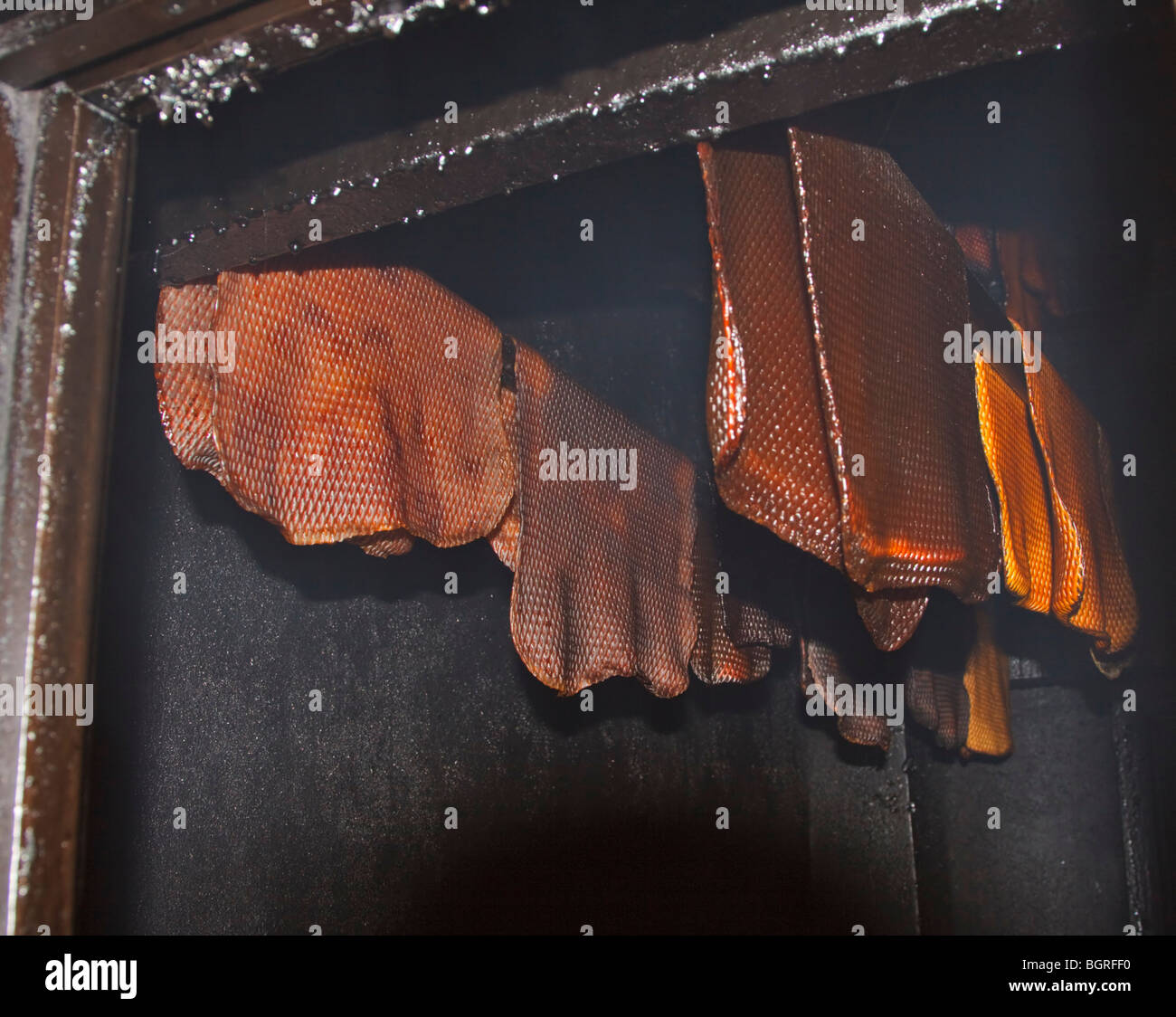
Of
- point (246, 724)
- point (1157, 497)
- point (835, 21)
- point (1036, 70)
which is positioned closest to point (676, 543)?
point (246, 724)

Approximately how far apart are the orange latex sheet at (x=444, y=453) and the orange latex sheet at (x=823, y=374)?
0.75 metres

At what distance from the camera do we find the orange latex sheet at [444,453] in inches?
76.1

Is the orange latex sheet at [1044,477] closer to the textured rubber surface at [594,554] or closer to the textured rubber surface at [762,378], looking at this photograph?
the textured rubber surface at [762,378]

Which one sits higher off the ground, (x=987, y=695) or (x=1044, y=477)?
(x=1044, y=477)

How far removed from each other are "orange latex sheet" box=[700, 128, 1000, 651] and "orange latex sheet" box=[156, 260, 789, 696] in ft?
2.46

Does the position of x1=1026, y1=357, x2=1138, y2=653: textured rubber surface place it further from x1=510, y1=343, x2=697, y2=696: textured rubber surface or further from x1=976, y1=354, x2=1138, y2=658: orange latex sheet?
x1=510, y1=343, x2=697, y2=696: textured rubber surface

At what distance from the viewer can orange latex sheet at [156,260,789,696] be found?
1.93 m

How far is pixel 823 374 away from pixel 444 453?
96 centimetres

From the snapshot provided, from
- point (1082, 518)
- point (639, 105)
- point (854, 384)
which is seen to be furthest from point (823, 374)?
point (1082, 518)

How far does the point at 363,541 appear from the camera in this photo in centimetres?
217

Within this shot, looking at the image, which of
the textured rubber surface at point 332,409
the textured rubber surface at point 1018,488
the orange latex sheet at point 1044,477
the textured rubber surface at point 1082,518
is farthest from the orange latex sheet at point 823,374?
the textured rubber surface at point 1082,518

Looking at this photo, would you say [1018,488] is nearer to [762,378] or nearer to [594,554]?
[762,378]

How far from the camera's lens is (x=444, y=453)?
2.26 m

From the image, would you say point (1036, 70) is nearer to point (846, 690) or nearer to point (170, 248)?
point (170, 248)
